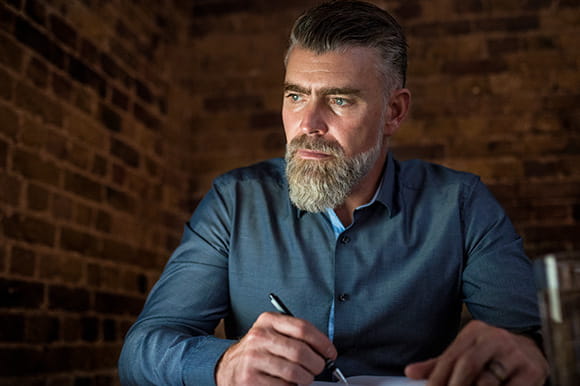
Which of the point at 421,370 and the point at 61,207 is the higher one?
the point at 61,207

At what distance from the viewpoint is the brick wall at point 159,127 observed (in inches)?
80.4

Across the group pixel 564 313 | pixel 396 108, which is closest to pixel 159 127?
pixel 396 108

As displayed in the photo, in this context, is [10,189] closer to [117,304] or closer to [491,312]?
[117,304]

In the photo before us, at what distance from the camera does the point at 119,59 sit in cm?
273

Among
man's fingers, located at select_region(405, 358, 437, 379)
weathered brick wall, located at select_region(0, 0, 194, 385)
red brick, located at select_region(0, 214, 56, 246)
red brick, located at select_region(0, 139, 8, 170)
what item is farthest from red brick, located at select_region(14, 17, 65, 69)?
man's fingers, located at select_region(405, 358, 437, 379)

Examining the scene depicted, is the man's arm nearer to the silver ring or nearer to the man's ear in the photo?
the silver ring

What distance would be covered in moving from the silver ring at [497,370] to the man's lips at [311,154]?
2.38ft

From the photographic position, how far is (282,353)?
3.08 ft

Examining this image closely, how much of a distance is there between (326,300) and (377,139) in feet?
1.59

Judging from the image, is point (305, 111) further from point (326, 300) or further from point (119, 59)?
point (119, 59)

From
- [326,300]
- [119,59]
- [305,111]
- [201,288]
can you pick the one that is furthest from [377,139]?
[119,59]

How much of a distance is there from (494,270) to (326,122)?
55 cm

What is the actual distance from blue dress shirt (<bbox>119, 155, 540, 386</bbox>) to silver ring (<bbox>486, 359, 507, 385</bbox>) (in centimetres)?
41

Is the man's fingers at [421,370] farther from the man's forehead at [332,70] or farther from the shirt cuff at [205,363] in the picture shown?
the man's forehead at [332,70]
